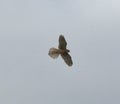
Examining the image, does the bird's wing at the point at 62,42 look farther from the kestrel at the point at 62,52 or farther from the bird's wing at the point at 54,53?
the bird's wing at the point at 54,53

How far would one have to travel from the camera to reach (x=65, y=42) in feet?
124

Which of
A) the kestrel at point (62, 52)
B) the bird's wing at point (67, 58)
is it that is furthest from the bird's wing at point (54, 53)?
Answer: the bird's wing at point (67, 58)

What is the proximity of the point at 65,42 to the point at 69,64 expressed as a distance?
156 centimetres

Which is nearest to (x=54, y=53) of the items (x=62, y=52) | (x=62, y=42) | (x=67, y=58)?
(x=62, y=52)

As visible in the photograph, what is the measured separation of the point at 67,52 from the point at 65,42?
0.91 m

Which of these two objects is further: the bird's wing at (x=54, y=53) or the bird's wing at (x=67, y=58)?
the bird's wing at (x=67, y=58)

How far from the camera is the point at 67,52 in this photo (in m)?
38.5

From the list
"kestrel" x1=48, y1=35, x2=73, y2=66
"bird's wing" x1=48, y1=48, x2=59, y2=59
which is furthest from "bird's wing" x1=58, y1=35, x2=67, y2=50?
"bird's wing" x1=48, y1=48, x2=59, y2=59

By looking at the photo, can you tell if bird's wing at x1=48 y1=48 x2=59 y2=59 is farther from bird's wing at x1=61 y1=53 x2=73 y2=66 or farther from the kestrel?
bird's wing at x1=61 y1=53 x2=73 y2=66

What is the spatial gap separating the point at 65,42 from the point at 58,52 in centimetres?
107

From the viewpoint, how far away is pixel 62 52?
38.6 meters

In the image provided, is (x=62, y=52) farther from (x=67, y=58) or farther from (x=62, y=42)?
(x=62, y=42)

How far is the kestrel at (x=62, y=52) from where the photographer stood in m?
38.2

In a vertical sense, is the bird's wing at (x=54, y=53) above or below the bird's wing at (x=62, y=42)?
below
